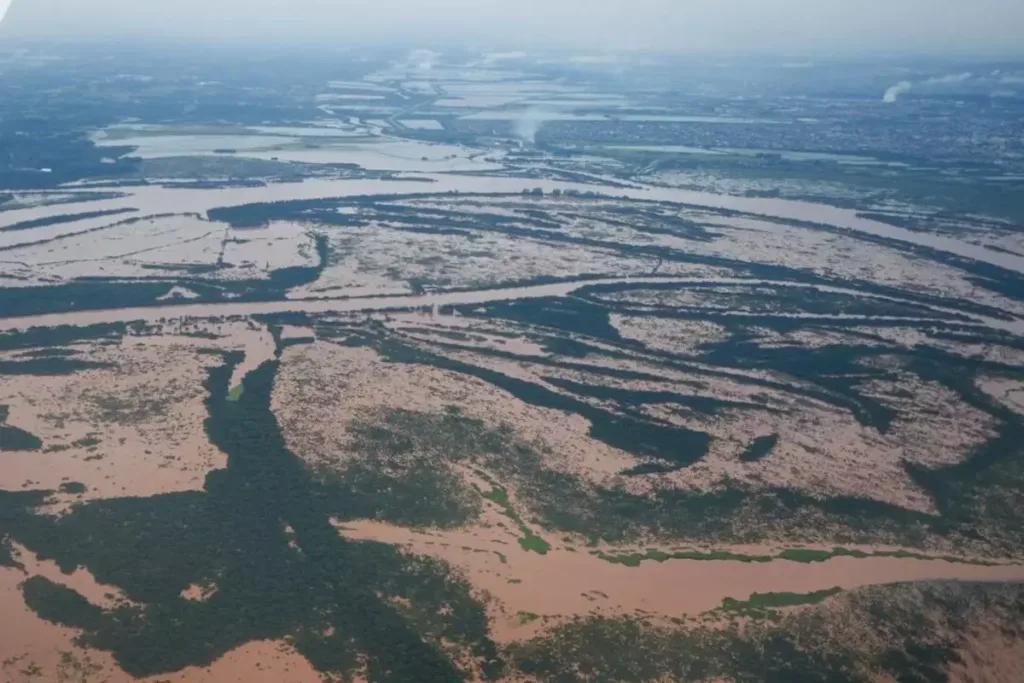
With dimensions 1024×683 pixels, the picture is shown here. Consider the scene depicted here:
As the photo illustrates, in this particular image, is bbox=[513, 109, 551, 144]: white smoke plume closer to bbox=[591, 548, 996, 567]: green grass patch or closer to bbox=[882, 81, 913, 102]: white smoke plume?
bbox=[882, 81, 913, 102]: white smoke plume

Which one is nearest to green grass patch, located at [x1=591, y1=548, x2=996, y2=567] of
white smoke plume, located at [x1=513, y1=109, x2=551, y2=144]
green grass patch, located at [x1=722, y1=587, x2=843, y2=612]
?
green grass patch, located at [x1=722, y1=587, x2=843, y2=612]

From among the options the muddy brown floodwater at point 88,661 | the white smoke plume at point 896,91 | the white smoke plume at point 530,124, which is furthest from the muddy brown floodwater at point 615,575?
the white smoke plume at point 896,91

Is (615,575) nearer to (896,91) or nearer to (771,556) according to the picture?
(771,556)

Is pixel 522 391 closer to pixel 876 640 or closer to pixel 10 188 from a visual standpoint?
pixel 876 640

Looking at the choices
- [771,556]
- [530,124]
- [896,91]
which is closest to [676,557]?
[771,556]

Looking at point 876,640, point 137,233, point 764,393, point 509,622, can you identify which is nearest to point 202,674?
point 509,622

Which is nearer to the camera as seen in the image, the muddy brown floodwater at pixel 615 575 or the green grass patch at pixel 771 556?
the muddy brown floodwater at pixel 615 575

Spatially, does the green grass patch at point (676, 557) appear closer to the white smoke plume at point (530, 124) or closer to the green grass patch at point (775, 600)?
the green grass patch at point (775, 600)
